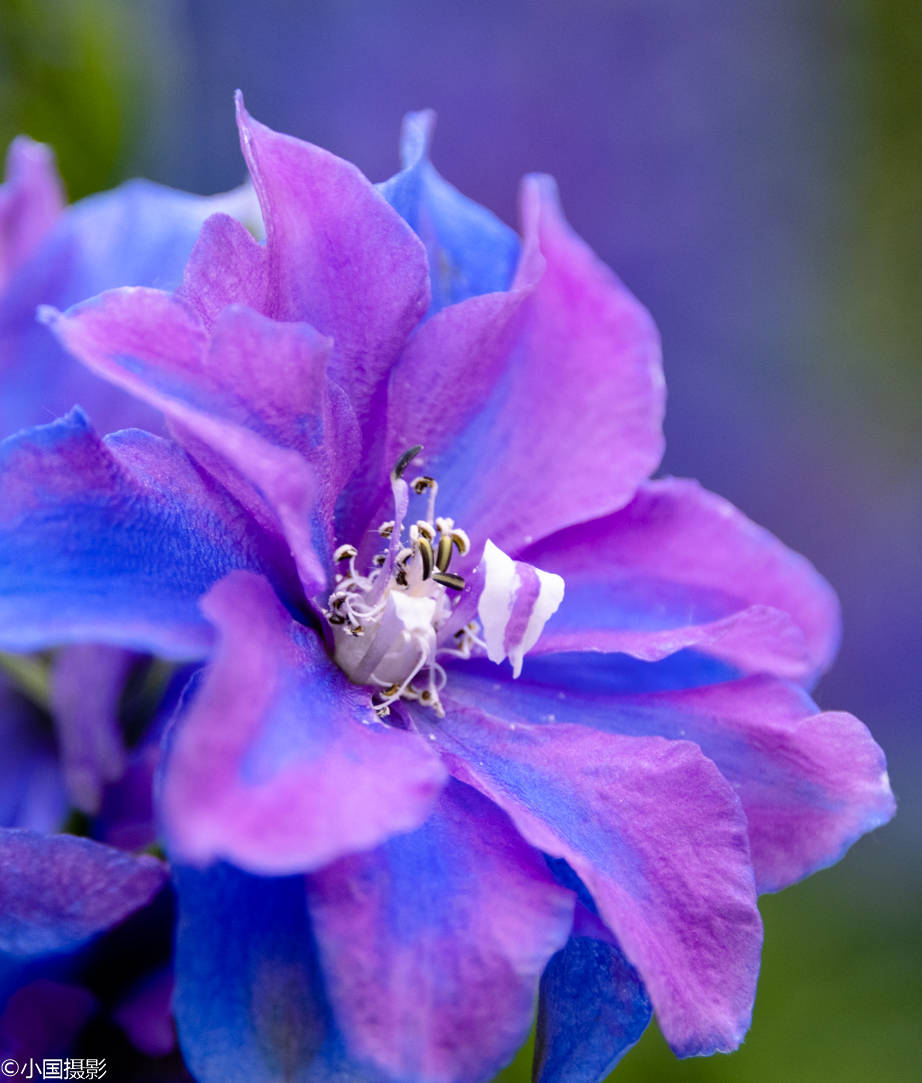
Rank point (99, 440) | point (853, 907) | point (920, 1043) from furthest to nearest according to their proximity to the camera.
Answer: point (853, 907) < point (920, 1043) < point (99, 440)

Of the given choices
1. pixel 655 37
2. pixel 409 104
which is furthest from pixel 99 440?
pixel 655 37

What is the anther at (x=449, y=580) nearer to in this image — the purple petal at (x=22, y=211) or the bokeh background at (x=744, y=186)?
the purple petal at (x=22, y=211)

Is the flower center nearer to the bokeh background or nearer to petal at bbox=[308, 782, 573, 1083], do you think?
petal at bbox=[308, 782, 573, 1083]

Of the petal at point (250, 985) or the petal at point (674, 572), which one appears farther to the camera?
the petal at point (674, 572)

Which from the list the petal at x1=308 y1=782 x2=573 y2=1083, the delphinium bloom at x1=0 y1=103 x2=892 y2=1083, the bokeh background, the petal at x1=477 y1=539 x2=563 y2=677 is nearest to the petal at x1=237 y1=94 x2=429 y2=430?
the delphinium bloom at x1=0 y1=103 x2=892 y2=1083

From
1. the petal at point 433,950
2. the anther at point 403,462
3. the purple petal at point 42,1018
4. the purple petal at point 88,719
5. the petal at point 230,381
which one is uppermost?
the petal at point 230,381

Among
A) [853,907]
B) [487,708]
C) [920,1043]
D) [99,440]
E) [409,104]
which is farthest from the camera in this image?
[409,104]

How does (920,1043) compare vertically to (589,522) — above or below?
below

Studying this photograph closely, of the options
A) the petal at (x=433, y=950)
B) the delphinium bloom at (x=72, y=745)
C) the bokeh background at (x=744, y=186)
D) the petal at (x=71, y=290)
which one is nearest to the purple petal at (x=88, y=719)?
the delphinium bloom at (x=72, y=745)

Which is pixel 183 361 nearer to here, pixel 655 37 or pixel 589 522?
pixel 589 522
